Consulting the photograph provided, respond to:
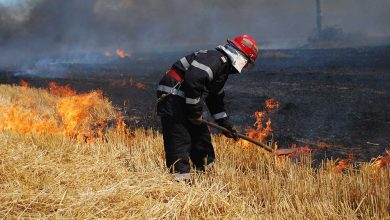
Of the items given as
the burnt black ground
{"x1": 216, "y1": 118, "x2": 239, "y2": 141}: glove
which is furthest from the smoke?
{"x1": 216, "y1": 118, "x2": 239, "y2": 141}: glove

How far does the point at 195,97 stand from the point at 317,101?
7.33 m

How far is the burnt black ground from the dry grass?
6.11 ft

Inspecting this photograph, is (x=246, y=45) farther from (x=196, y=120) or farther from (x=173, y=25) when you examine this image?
(x=173, y=25)

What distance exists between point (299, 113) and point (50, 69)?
77.5 ft

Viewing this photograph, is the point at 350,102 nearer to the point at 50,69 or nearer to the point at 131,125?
the point at 131,125

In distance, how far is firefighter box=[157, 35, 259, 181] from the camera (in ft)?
16.6

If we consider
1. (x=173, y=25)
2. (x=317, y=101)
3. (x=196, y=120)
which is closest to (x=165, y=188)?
(x=196, y=120)

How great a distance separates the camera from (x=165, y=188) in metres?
4.38

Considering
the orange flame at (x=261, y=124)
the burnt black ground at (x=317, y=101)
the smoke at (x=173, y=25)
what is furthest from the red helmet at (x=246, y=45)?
the smoke at (x=173, y=25)

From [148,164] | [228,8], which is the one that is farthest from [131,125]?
[228,8]

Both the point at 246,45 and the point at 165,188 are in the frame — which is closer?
the point at 165,188

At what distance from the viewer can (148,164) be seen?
19.7 feet

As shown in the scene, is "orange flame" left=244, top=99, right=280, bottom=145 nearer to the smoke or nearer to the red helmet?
the red helmet

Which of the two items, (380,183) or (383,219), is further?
(380,183)
